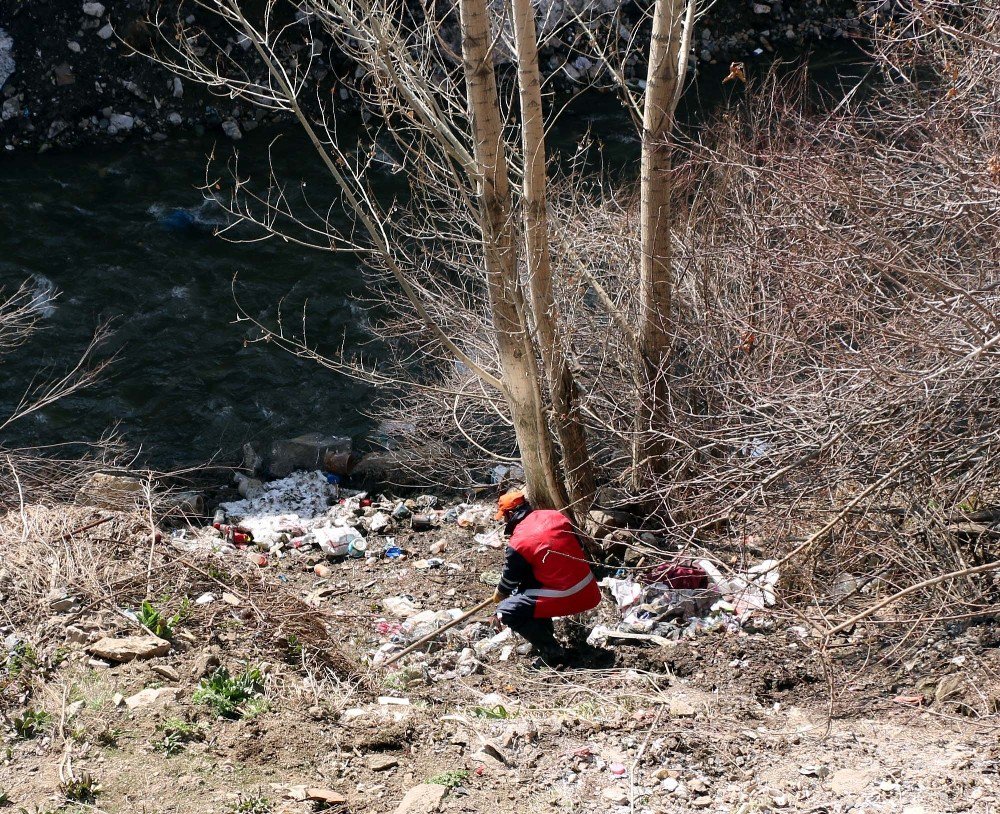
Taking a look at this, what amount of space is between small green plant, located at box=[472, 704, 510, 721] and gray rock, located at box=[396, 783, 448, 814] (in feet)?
2.55

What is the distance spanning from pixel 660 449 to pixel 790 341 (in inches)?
75.3

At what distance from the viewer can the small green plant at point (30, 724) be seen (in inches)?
156

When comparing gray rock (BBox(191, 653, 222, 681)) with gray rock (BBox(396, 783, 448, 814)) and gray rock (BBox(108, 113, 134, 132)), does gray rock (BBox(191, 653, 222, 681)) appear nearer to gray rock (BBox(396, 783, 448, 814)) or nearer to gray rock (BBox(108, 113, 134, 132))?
gray rock (BBox(396, 783, 448, 814))

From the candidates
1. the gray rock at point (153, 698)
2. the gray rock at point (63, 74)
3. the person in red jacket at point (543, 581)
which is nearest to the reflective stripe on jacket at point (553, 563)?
the person in red jacket at point (543, 581)

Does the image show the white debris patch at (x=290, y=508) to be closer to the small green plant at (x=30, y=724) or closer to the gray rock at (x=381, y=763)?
the small green plant at (x=30, y=724)

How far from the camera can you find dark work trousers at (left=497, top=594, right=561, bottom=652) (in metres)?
5.42

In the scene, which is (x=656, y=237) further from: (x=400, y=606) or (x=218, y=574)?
(x=218, y=574)

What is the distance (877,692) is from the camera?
4781mm

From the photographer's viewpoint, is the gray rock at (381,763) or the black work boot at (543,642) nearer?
the gray rock at (381,763)

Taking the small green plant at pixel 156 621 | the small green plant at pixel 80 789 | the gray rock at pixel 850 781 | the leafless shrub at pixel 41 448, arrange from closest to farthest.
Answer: the small green plant at pixel 80 789 < the gray rock at pixel 850 781 < the small green plant at pixel 156 621 < the leafless shrub at pixel 41 448

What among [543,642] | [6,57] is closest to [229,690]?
[543,642]

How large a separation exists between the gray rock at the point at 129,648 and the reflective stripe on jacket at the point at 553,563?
6.06 ft

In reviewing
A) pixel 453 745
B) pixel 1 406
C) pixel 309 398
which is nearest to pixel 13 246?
pixel 1 406

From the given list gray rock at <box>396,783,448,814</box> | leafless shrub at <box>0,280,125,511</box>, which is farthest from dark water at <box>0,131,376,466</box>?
gray rock at <box>396,783,448,814</box>
